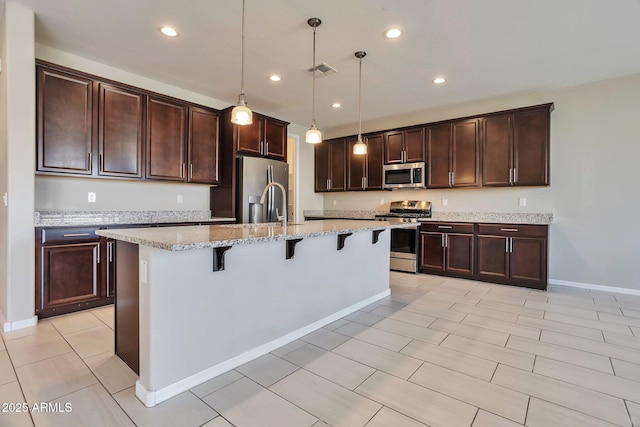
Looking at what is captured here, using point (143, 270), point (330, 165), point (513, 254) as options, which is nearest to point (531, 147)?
point (513, 254)

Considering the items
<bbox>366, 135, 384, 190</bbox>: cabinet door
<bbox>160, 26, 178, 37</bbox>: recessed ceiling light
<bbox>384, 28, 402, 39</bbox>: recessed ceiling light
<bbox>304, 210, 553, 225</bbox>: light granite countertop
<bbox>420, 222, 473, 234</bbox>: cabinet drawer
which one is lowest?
<bbox>420, 222, 473, 234</bbox>: cabinet drawer

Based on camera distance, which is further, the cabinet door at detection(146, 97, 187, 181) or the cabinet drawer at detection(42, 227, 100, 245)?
the cabinet door at detection(146, 97, 187, 181)

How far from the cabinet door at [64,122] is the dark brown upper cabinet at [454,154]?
445cm

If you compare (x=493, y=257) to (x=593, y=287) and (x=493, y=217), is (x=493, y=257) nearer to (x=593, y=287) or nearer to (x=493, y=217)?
(x=493, y=217)

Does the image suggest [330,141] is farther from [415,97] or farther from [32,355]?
[32,355]

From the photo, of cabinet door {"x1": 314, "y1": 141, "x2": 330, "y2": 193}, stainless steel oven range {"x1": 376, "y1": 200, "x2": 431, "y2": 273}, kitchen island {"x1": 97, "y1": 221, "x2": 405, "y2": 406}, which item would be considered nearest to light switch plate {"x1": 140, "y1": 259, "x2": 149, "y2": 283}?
kitchen island {"x1": 97, "y1": 221, "x2": 405, "y2": 406}

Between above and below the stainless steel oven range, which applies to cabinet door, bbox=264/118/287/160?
above

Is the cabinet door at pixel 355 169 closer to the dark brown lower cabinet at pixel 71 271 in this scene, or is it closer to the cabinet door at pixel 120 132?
the cabinet door at pixel 120 132

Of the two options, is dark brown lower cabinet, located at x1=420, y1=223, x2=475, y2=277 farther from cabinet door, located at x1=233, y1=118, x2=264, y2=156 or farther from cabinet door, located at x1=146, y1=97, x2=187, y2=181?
cabinet door, located at x1=146, y1=97, x2=187, y2=181

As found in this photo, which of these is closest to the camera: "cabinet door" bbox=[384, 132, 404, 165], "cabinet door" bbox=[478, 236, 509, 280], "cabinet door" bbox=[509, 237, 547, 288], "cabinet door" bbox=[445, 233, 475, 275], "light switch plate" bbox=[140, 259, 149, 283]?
"light switch plate" bbox=[140, 259, 149, 283]

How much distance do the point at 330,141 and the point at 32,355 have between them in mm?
5175

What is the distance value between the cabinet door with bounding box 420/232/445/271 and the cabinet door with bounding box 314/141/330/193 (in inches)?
88.2

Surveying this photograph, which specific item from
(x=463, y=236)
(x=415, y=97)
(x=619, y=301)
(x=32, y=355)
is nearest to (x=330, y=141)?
(x=415, y=97)

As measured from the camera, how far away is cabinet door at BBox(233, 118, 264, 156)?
4.36 metres
